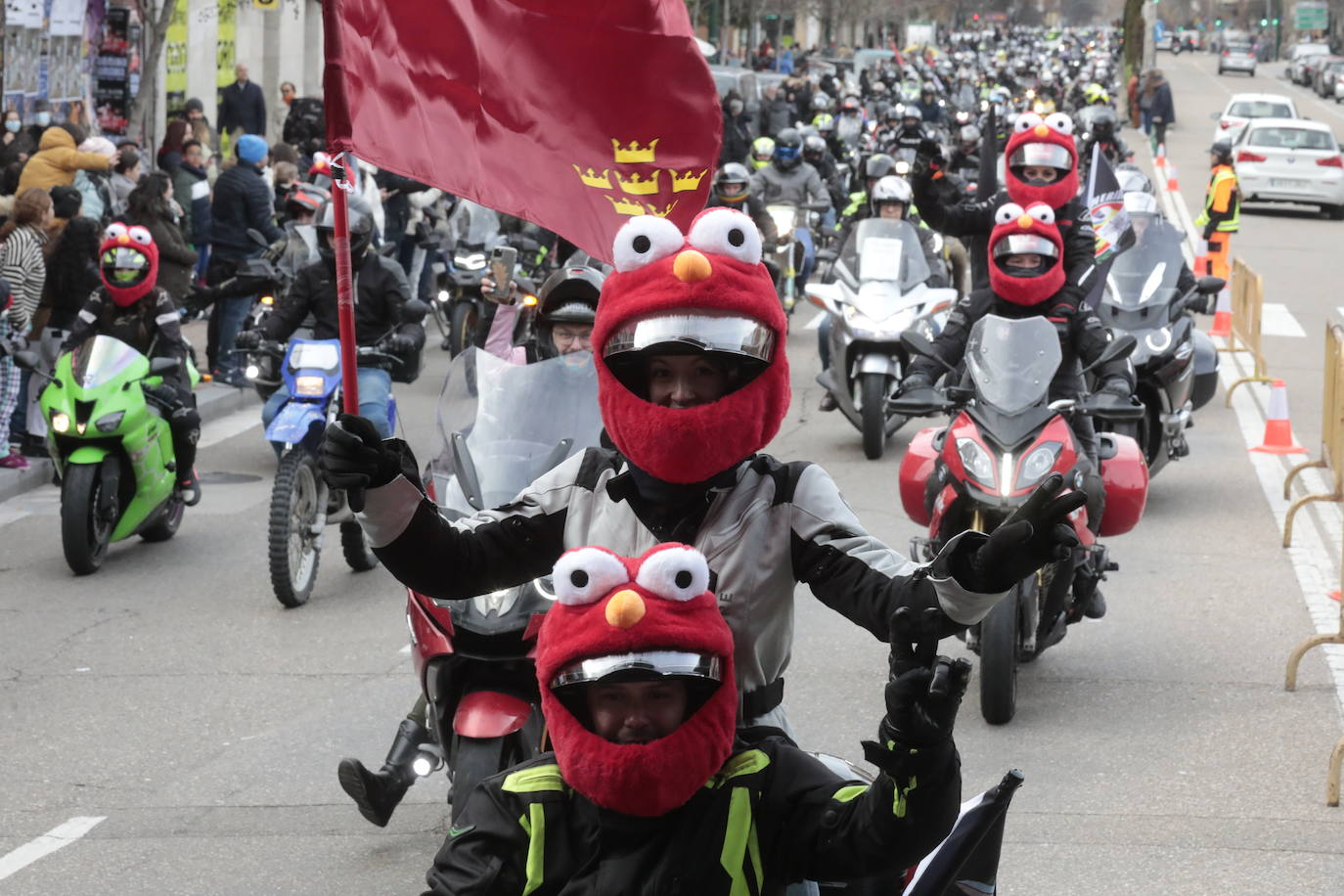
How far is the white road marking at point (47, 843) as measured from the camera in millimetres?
6219

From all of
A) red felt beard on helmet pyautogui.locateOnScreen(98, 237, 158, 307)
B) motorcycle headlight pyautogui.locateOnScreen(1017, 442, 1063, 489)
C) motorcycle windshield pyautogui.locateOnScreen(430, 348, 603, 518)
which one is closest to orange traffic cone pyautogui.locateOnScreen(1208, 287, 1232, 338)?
red felt beard on helmet pyautogui.locateOnScreen(98, 237, 158, 307)

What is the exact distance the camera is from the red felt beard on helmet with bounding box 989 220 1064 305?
884 centimetres

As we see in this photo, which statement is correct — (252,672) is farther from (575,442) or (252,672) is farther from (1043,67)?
(1043,67)

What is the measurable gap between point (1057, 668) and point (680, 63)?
13.9 ft

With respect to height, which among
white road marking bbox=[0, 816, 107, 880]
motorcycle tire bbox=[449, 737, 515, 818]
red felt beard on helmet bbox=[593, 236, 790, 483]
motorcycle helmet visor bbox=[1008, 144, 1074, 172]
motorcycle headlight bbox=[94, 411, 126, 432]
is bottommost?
white road marking bbox=[0, 816, 107, 880]

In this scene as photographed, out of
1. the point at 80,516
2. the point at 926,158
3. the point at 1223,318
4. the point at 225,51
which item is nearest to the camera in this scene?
the point at 80,516

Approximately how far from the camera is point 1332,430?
1127cm

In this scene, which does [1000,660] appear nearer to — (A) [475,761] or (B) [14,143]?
(A) [475,761]

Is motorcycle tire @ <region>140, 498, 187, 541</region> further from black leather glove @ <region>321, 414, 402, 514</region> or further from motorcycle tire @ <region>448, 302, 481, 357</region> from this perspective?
black leather glove @ <region>321, 414, 402, 514</region>

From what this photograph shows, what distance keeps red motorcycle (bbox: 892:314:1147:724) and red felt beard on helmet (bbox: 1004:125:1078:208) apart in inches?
111

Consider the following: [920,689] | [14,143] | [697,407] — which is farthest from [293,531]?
[14,143]

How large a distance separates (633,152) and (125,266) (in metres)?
5.98

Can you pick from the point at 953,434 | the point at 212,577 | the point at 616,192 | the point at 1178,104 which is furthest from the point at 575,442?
the point at 1178,104

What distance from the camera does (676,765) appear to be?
3412mm
